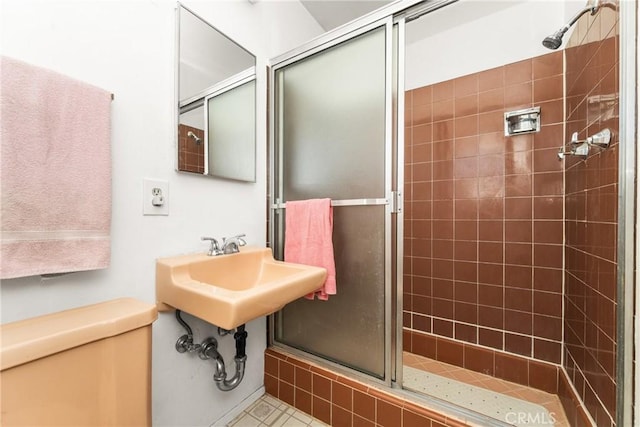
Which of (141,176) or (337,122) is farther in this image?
(337,122)

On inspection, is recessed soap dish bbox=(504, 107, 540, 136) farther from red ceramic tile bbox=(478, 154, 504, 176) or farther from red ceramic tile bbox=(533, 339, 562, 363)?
red ceramic tile bbox=(533, 339, 562, 363)

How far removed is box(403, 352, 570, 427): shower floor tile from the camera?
1.40 m

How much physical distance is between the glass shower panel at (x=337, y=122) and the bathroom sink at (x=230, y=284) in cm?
41

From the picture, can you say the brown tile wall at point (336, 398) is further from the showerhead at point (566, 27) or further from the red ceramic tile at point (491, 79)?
the red ceramic tile at point (491, 79)

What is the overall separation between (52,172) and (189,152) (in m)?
0.46

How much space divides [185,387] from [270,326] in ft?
1.65

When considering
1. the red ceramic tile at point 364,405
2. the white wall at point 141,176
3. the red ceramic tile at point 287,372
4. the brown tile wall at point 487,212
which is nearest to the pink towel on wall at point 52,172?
the white wall at point 141,176

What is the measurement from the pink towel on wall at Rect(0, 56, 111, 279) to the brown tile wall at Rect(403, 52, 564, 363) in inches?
71.2

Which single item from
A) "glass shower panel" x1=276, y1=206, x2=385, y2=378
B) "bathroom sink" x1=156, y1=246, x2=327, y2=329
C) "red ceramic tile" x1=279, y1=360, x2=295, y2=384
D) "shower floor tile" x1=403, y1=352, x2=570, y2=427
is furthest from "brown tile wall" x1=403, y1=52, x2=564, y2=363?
"bathroom sink" x1=156, y1=246, x2=327, y2=329

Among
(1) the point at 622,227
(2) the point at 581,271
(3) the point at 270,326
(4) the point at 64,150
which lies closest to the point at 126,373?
(4) the point at 64,150

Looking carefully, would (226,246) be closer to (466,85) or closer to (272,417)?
(272,417)

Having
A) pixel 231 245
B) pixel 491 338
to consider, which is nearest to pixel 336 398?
A: pixel 231 245

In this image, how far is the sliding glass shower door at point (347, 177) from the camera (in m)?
1.17

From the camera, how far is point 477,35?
5.87 feet
